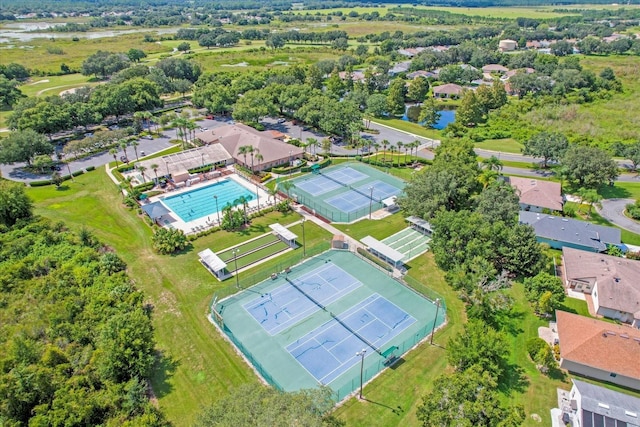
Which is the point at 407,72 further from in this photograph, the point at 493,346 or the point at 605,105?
the point at 493,346

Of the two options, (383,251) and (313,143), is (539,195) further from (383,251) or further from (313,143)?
(313,143)

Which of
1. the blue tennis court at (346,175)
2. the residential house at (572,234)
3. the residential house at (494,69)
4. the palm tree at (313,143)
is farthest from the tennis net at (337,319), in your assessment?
the residential house at (494,69)

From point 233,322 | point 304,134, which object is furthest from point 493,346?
point 304,134

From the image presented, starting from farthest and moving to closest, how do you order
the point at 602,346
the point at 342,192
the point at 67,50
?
the point at 67,50, the point at 342,192, the point at 602,346

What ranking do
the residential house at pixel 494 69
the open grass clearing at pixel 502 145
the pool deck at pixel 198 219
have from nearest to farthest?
the pool deck at pixel 198 219
the open grass clearing at pixel 502 145
the residential house at pixel 494 69

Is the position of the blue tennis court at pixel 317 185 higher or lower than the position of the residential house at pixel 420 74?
lower

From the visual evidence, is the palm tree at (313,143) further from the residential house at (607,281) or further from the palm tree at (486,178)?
the residential house at (607,281)

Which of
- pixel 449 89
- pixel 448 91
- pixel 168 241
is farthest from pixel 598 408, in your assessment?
pixel 449 89
